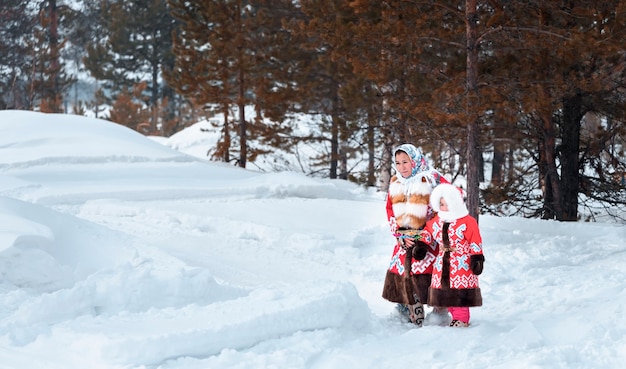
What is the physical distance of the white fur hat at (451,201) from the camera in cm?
543

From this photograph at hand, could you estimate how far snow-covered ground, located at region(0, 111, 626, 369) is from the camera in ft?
14.1

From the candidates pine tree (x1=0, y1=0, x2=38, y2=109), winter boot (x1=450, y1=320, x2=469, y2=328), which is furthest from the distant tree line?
pine tree (x1=0, y1=0, x2=38, y2=109)

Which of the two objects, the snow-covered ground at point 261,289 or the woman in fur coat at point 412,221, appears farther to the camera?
the woman in fur coat at point 412,221

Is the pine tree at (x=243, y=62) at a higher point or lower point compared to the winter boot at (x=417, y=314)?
higher

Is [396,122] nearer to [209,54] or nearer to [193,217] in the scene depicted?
[193,217]

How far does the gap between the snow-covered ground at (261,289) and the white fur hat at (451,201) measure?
0.89 meters

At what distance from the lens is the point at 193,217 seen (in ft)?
35.2

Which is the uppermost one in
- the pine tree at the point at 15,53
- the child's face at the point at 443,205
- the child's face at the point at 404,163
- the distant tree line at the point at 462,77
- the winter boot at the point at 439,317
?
the pine tree at the point at 15,53

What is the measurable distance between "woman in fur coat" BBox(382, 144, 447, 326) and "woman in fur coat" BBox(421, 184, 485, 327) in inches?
6.6

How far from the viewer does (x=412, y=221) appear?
5719 mm

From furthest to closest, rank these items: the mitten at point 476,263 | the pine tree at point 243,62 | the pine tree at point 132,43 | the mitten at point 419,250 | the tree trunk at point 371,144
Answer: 1. the pine tree at point 132,43
2. the pine tree at point 243,62
3. the tree trunk at point 371,144
4. the mitten at point 419,250
5. the mitten at point 476,263

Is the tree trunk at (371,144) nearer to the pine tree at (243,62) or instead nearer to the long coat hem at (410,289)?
the pine tree at (243,62)

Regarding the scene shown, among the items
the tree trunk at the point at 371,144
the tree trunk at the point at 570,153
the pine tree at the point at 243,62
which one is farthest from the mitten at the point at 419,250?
the pine tree at the point at 243,62

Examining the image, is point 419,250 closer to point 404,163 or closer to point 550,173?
point 404,163
